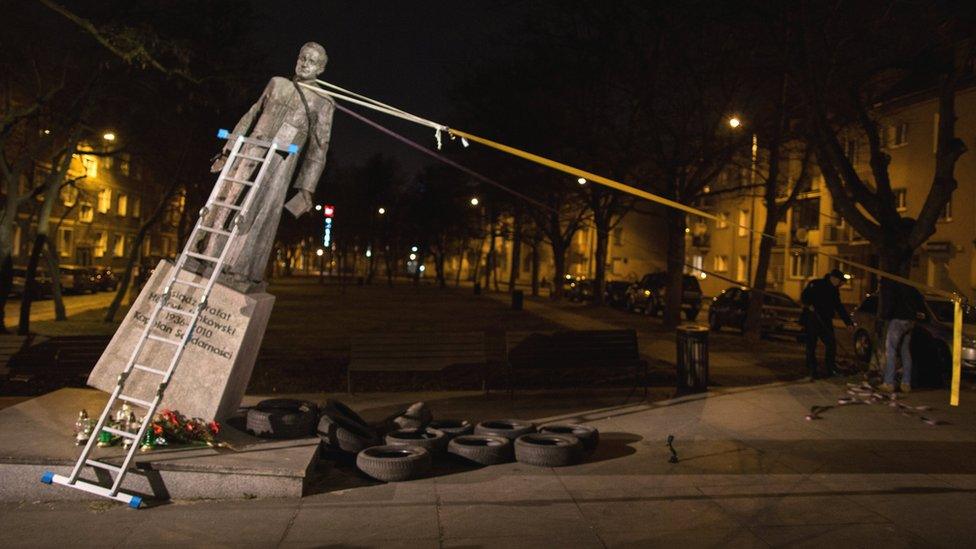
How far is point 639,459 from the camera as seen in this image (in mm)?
8617

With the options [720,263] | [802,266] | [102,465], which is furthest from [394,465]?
[720,263]

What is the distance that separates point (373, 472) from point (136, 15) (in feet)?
44.0

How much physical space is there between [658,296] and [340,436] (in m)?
29.9

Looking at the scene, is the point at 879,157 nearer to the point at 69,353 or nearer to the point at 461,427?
the point at 461,427

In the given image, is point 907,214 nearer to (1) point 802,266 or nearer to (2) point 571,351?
(1) point 802,266

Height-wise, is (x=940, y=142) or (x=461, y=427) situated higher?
(x=940, y=142)

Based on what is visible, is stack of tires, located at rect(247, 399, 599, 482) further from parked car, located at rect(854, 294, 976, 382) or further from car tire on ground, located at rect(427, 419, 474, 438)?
parked car, located at rect(854, 294, 976, 382)

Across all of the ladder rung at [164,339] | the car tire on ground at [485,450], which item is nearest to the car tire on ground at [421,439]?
the car tire on ground at [485,450]

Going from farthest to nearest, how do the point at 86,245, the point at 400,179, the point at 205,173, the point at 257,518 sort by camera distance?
the point at 400,179
the point at 86,245
the point at 205,173
the point at 257,518

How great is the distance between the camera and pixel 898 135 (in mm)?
41938

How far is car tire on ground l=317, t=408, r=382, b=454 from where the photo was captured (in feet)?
26.5

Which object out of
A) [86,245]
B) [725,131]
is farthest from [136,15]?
[86,245]

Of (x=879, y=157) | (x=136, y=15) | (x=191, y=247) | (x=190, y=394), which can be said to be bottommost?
(x=190, y=394)

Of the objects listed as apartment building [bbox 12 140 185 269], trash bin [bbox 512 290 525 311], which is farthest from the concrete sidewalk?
apartment building [bbox 12 140 185 269]
